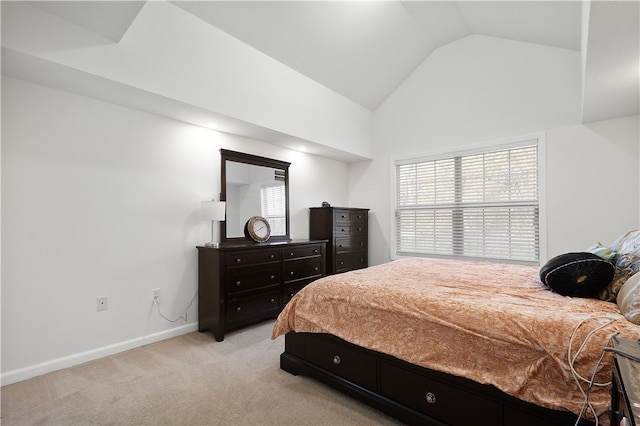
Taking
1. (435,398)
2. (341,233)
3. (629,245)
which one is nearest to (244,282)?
(341,233)

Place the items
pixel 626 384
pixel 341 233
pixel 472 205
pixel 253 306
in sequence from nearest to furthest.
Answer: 1. pixel 626 384
2. pixel 253 306
3. pixel 472 205
4. pixel 341 233

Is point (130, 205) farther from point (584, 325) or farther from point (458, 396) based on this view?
point (584, 325)

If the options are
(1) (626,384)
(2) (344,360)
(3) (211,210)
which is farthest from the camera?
(3) (211,210)

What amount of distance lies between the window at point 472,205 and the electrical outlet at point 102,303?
3.94 meters

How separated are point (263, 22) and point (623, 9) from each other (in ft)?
9.09

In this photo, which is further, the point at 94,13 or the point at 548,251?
the point at 548,251

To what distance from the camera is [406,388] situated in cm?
168

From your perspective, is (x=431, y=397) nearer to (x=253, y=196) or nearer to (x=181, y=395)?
(x=181, y=395)

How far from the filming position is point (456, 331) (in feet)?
4.90

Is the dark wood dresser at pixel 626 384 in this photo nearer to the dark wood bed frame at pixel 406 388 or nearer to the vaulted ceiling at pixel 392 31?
the dark wood bed frame at pixel 406 388

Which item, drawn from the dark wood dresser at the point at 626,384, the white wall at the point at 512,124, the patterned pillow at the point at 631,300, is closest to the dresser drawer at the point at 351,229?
the white wall at the point at 512,124

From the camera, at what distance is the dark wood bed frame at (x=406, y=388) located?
1.36 metres

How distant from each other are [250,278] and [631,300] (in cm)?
286


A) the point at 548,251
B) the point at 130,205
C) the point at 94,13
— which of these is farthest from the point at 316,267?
the point at 94,13
